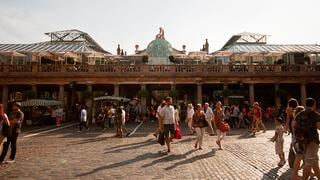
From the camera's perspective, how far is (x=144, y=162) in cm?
1002

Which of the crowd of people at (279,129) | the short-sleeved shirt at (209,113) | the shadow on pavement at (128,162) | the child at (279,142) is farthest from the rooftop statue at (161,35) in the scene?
the child at (279,142)

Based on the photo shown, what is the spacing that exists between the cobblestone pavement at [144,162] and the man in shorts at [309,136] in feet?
4.35

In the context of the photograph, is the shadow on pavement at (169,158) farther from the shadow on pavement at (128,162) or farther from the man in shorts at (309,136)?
the man in shorts at (309,136)

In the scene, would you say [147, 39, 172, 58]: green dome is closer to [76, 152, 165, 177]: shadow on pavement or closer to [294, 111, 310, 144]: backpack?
[76, 152, 165, 177]: shadow on pavement

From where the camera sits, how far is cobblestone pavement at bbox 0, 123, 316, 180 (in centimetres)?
835

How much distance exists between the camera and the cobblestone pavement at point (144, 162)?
835 centimetres

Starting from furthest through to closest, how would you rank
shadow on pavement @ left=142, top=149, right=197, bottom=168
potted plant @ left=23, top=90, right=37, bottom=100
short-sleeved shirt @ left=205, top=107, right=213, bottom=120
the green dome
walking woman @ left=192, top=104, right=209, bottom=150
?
the green dome, potted plant @ left=23, top=90, right=37, bottom=100, short-sleeved shirt @ left=205, top=107, right=213, bottom=120, walking woman @ left=192, top=104, right=209, bottom=150, shadow on pavement @ left=142, top=149, right=197, bottom=168

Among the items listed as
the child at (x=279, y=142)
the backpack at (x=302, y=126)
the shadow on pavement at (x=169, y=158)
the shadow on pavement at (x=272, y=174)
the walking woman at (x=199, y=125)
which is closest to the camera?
the backpack at (x=302, y=126)

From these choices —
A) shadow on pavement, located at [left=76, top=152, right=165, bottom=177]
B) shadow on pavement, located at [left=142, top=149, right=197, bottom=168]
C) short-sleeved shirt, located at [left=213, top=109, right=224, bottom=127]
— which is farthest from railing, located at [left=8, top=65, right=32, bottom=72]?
shadow on pavement, located at [left=142, top=149, right=197, bottom=168]

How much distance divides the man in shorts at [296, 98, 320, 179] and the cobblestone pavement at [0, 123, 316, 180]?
4.35 ft

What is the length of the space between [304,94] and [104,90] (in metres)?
19.3

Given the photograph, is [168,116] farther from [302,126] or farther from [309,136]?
[309,136]

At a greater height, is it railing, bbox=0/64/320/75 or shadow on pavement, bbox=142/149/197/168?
railing, bbox=0/64/320/75

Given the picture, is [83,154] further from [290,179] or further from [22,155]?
[290,179]
